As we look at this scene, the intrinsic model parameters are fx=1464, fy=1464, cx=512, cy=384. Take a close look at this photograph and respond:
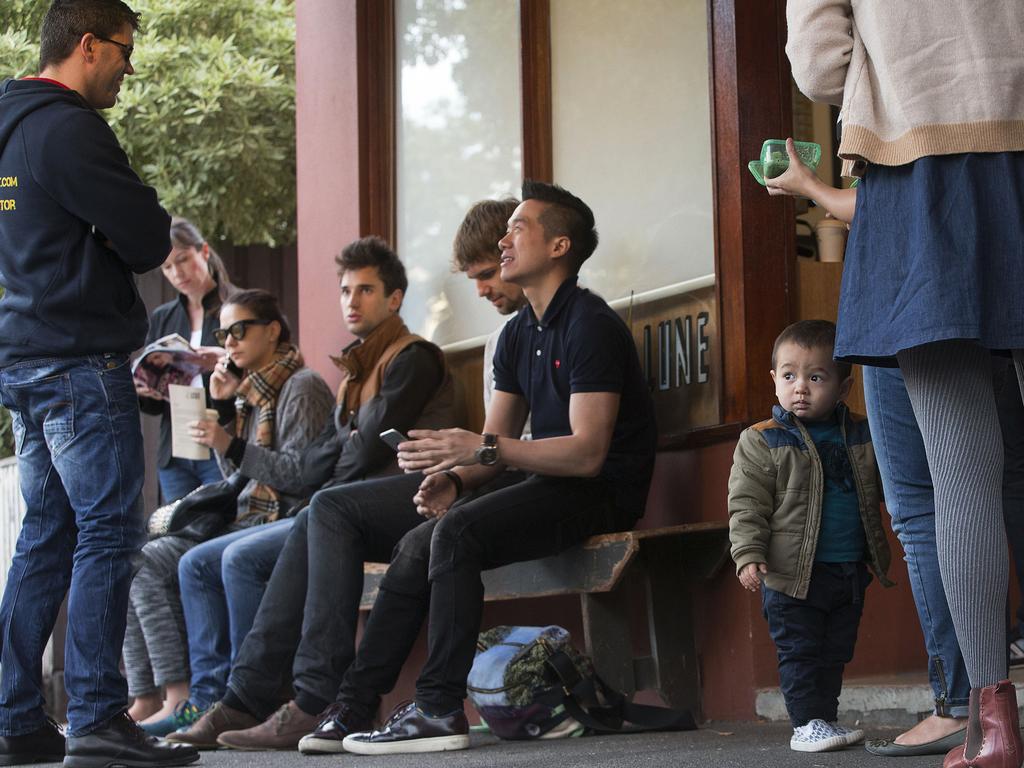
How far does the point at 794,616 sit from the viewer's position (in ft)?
11.9

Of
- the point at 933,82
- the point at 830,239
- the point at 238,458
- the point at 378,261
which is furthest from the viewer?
the point at 378,261

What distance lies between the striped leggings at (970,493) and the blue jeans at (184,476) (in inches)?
162

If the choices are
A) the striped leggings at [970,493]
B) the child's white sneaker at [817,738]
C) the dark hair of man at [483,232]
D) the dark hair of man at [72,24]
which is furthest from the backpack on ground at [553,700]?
the dark hair of man at [72,24]

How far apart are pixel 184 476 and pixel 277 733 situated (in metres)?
2.18

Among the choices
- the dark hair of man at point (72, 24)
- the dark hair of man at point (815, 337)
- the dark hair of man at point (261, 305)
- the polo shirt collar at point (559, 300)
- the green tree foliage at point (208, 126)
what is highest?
the green tree foliage at point (208, 126)

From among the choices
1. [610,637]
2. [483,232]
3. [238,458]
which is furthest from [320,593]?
[483,232]

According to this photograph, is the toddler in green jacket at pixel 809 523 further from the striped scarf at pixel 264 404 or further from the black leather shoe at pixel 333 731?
the striped scarf at pixel 264 404

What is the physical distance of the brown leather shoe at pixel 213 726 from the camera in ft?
14.7

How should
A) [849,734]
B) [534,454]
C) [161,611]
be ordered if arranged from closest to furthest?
1. [849,734]
2. [534,454]
3. [161,611]

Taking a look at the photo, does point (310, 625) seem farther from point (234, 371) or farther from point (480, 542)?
point (234, 371)

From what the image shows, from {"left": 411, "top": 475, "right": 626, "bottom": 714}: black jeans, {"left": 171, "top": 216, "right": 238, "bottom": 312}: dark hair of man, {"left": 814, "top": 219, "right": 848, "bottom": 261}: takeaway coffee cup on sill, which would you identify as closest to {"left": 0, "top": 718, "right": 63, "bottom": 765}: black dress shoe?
{"left": 411, "top": 475, "right": 626, "bottom": 714}: black jeans

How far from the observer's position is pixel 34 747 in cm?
381

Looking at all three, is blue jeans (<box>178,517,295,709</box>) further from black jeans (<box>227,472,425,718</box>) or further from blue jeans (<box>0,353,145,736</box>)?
blue jeans (<box>0,353,145,736</box>)

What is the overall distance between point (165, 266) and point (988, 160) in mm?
4891
